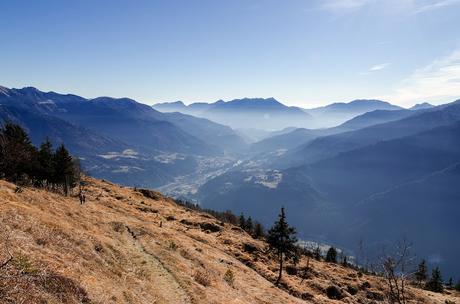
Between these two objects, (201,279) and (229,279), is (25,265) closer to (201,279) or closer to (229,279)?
(201,279)

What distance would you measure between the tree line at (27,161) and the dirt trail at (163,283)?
41070mm

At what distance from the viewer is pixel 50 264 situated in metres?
22.9

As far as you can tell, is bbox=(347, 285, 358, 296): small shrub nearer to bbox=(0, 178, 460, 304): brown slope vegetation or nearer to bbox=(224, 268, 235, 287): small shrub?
bbox=(0, 178, 460, 304): brown slope vegetation

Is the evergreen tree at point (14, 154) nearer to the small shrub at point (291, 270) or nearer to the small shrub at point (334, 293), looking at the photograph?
the small shrub at point (291, 270)

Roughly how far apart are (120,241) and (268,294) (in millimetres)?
23377

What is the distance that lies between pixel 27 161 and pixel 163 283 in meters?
55.0

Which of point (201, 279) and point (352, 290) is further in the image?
point (352, 290)

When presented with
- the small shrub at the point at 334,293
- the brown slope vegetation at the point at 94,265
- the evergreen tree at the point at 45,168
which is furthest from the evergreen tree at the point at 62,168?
the small shrub at the point at 334,293

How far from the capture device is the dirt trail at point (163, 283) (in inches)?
1185

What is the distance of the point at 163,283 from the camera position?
3331cm

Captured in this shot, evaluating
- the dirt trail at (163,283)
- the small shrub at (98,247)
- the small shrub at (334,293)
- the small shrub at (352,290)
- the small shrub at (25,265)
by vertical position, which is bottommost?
the small shrub at (352,290)

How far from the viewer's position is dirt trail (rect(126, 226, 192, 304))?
30.1 meters

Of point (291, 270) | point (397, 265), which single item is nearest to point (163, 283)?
point (397, 265)

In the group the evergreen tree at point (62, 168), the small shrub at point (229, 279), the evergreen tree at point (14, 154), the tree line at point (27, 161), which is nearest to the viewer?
the small shrub at point (229, 279)
